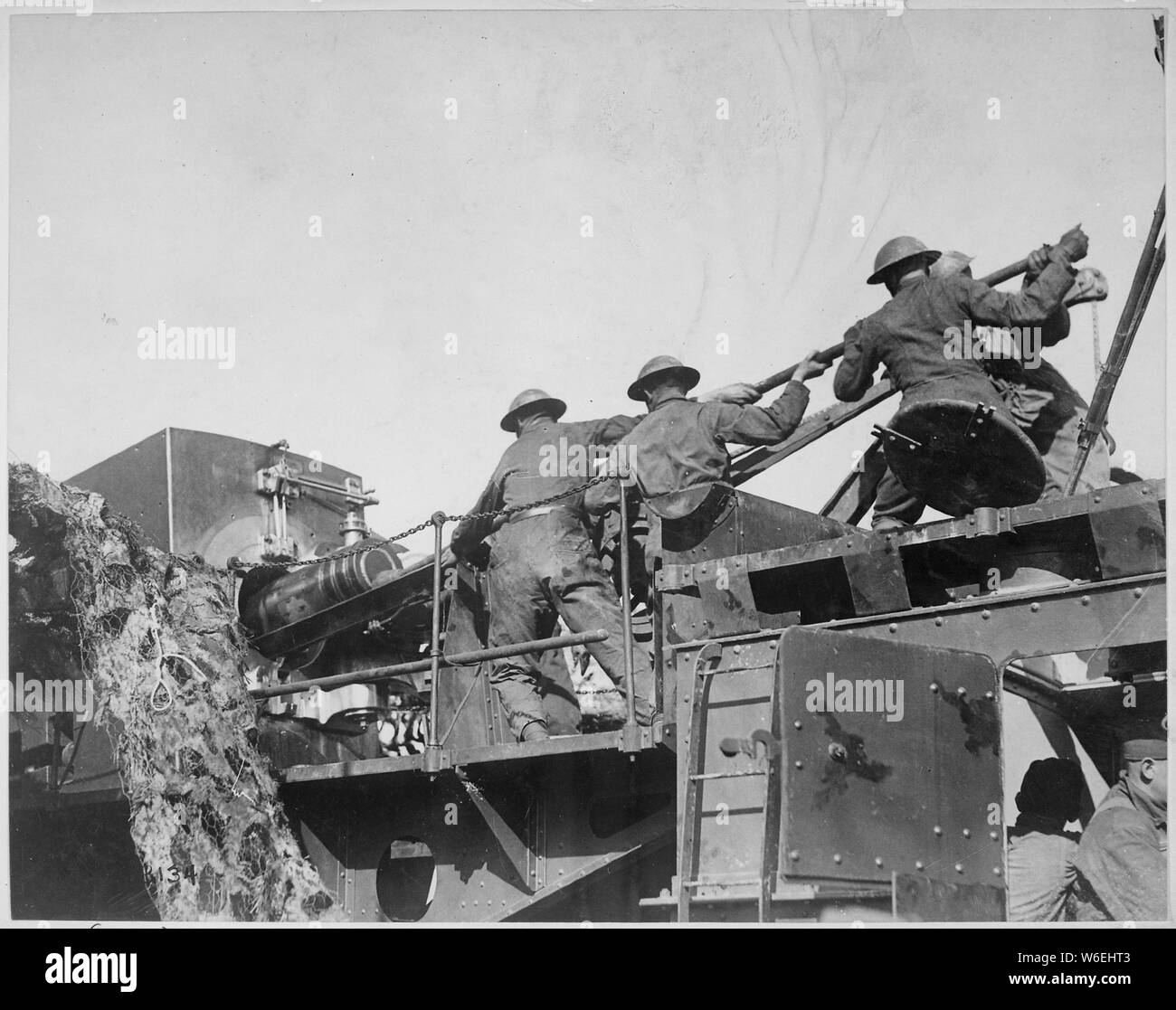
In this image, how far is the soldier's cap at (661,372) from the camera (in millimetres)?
9406

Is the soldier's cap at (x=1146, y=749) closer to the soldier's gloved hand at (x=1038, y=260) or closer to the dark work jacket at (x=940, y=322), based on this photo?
the dark work jacket at (x=940, y=322)

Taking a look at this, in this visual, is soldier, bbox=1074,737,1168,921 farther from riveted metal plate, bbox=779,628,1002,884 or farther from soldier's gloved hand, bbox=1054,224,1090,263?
soldier's gloved hand, bbox=1054,224,1090,263

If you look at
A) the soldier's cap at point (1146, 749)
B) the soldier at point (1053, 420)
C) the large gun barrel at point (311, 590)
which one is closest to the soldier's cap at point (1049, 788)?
the soldier's cap at point (1146, 749)

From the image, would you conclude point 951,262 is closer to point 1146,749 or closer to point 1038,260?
point 1038,260

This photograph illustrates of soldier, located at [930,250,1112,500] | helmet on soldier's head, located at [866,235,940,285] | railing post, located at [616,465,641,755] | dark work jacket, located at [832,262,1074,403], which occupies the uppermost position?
helmet on soldier's head, located at [866,235,940,285]

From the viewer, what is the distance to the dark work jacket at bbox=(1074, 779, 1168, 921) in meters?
6.48

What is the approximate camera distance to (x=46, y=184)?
9.40 meters

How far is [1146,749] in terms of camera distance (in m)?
7.13

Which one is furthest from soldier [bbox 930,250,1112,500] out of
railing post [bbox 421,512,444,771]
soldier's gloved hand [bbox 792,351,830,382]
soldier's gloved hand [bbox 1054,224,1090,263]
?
railing post [bbox 421,512,444,771]

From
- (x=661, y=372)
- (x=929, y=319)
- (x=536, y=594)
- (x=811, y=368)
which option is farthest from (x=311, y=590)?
(x=929, y=319)

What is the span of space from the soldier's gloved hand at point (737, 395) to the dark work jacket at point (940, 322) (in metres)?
1.36

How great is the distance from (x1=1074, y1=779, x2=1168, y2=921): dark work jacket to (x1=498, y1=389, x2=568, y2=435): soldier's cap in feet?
15.1

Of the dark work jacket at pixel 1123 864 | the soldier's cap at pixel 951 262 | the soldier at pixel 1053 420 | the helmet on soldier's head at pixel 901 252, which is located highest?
the soldier's cap at pixel 951 262
